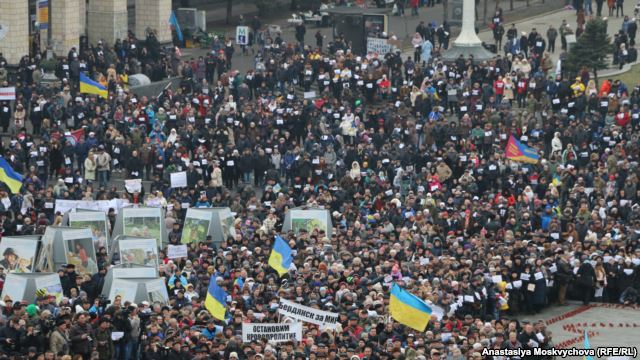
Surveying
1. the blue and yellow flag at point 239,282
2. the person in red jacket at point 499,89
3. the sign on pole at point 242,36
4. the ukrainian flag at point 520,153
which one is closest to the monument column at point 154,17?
the sign on pole at point 242,36

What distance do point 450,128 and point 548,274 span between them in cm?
1131

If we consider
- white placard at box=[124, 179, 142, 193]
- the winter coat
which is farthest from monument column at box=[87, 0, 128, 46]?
white placard at box=[124, 179, 142, 193]

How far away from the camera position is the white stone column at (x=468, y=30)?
66750 mm

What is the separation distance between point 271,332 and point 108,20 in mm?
35730

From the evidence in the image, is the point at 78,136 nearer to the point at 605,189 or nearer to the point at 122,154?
the point at 122,154

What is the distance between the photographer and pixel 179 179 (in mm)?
51188

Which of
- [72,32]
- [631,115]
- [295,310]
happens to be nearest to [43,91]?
[72,32]

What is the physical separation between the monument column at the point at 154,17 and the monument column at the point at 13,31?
23.1 ft

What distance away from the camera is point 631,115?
55.8 m

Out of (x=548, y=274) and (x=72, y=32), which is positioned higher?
(x=72, y=32)

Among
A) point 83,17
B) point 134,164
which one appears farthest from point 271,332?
point 83,17

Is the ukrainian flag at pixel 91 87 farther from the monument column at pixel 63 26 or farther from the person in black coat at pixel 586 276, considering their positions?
the person in black coat at pixel 586 276

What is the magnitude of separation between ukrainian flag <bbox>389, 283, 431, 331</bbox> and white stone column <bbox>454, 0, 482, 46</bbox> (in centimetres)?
2917

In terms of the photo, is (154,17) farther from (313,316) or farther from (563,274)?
(313,316)
